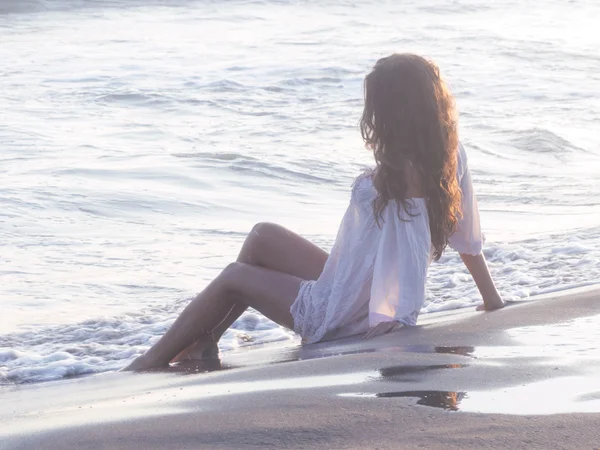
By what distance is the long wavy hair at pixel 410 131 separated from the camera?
3.53 metres

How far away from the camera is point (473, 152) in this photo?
1153 cm

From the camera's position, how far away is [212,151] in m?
10.9

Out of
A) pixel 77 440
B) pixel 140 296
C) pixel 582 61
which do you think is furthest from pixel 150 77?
pixel 77 440

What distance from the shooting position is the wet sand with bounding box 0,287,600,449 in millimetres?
2453

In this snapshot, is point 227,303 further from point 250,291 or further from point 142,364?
point 142,364

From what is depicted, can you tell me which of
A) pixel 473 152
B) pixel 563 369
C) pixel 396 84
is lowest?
pixel 473 152

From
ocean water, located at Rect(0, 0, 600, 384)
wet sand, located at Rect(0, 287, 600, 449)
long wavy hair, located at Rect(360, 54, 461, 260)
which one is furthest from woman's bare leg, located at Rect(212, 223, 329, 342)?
ocean water, located at Rect(0, 0, 600, 384)

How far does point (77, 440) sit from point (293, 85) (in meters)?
13.1

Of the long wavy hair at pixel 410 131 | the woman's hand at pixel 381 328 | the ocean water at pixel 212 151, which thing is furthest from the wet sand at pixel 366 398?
the ocean water at pixel 212 151

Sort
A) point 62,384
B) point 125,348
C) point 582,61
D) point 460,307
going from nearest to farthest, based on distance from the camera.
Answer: point 62,384, point 125,348, point 460,307, point 582,61

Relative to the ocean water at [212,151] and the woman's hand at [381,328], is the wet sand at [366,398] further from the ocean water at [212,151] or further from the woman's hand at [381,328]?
the ocean water at [212,151]

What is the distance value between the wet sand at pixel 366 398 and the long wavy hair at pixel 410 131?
54 centimetres

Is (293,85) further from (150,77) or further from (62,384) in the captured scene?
(62,384)

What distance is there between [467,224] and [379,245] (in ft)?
1.27
